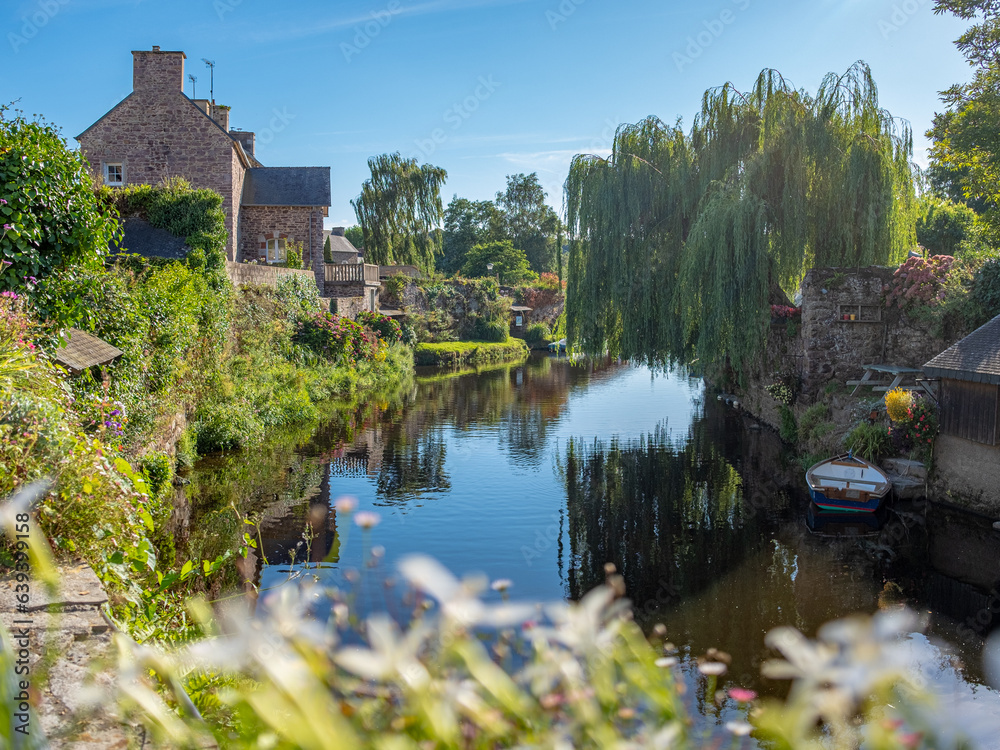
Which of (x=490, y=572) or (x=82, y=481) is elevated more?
(x=82, y=481)

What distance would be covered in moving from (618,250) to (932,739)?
17.3 meters

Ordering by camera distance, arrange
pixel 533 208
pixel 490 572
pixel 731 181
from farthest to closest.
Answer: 1. pixel 533 208
2. pixel 731 181
3. pixel 490 572

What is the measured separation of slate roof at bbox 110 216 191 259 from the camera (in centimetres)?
2214

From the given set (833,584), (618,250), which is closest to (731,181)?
(618,250)

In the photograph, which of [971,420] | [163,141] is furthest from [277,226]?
[971,420]

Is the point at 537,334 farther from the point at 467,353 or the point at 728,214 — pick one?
the point at 728,214

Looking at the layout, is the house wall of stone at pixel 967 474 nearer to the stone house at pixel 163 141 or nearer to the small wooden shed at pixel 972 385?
the small wooden shed at pixel 972 385

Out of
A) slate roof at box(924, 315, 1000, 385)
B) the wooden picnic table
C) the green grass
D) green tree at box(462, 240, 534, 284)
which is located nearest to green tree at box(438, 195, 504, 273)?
green tree at box(462, 240, 534, 284)

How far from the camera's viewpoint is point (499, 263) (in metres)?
63.4

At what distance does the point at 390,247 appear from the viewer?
161 feet

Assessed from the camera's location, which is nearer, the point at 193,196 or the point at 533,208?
the point at 193,196

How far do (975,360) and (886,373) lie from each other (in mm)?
5087

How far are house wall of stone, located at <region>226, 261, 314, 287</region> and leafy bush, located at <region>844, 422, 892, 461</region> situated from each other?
16.9 meters

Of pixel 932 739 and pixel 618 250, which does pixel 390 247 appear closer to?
pixel 618 250
